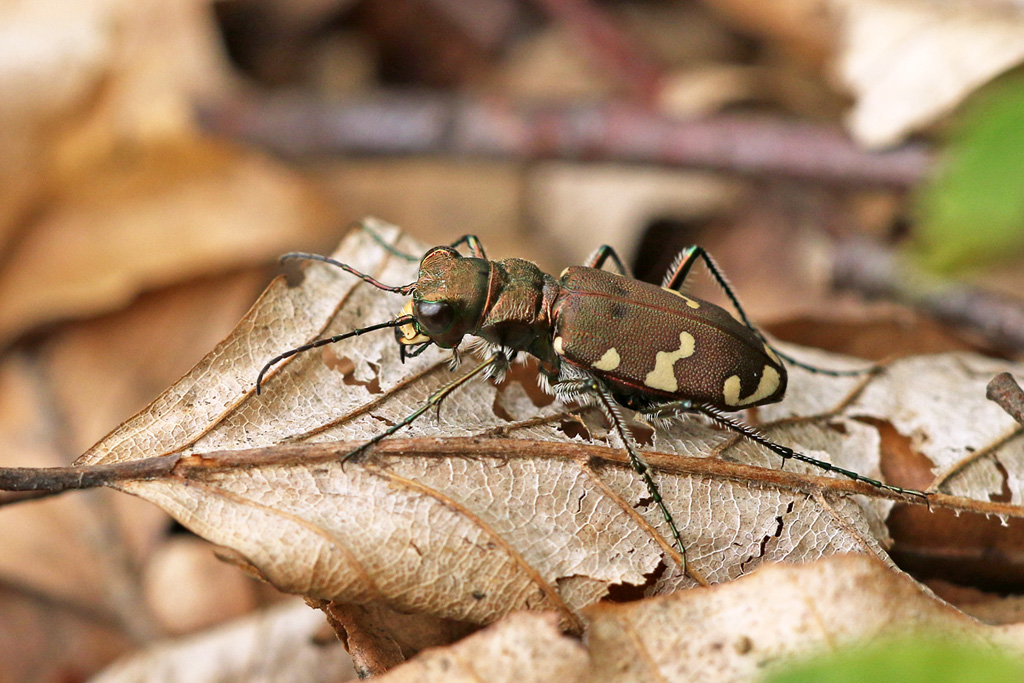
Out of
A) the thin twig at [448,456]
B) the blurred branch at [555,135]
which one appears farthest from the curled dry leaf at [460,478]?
the blurred branch at [555,135]

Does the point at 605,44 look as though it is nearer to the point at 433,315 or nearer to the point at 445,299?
the point at 445,299

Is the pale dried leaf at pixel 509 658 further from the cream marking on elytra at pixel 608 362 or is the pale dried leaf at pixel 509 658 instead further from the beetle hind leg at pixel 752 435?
the cream marking on elytra at pixel 608 362

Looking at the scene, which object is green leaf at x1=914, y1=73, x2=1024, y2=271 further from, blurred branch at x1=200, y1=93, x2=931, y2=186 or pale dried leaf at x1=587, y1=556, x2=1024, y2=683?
blurred branch at x1=200, y1=93, x2=931, y2=186

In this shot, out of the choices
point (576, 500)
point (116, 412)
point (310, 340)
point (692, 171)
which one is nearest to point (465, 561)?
point (576, 500)

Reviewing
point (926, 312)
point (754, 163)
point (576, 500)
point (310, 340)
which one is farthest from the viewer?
point (754, 163)

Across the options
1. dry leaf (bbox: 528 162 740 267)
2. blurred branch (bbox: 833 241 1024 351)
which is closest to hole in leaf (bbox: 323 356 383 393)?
blurred branch (bbox: 833 241 1024 351)

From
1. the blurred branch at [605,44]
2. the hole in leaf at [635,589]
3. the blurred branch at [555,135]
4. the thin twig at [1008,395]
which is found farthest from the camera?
the blurred branch at [605,44]

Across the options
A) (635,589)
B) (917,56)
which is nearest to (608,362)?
(635,589)

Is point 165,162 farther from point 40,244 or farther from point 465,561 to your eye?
point 465,561
